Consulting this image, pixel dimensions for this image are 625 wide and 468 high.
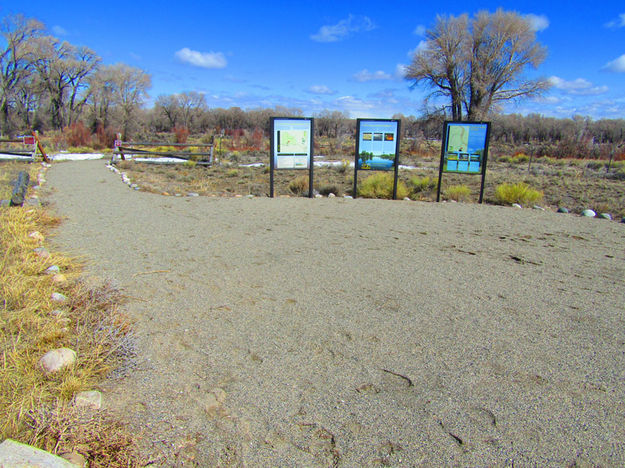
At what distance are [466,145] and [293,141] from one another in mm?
3928

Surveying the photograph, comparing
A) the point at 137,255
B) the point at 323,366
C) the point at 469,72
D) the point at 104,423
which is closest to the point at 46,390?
the point at 104,423

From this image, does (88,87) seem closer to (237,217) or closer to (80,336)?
(237,217)

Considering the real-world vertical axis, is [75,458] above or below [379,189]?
below

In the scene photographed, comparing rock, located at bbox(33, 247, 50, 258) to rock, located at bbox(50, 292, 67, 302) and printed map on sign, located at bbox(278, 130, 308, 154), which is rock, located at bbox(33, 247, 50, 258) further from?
printed map on sign, located at bbox(278, 130, 308, 154)

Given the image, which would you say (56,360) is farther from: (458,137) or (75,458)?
(458,137)

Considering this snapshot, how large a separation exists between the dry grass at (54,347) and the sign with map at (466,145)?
8.18m

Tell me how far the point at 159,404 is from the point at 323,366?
97 centimetres

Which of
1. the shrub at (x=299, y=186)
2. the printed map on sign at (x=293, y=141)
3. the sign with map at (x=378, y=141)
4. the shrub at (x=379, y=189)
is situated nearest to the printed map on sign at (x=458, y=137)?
the sign with map at (x=378, y=141)

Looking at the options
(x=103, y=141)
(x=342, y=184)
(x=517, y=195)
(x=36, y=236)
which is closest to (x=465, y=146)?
(x=517, y=195)

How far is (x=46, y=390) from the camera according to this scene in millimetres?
2299

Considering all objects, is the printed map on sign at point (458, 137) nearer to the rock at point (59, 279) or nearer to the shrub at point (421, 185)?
the shrub at point (421, 185)

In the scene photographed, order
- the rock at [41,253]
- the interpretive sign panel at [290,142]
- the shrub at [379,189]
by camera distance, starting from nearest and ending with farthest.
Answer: the rock at [41,253] → the interpretive sign panel at [290,142] → the shrub at [379,189]

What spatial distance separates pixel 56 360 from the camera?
249 cm

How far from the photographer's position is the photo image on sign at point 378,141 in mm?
10039
